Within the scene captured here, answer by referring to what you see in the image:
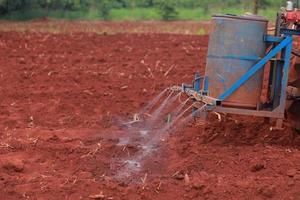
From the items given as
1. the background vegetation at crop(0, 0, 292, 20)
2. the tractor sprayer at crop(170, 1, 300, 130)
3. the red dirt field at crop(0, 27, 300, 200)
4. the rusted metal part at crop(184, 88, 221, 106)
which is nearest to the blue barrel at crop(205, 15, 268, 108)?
the tractor sprayer at crop(170, 1, 300, 130)

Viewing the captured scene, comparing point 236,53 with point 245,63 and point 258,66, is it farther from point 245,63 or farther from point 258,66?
point 258,66

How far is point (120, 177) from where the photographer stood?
6.89 m

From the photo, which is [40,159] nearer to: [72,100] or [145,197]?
[145,197]

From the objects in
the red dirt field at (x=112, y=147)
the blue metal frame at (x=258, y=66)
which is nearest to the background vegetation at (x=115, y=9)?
the red dirt field at (x=112, y=147)

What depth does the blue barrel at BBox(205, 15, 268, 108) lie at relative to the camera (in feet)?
25.4

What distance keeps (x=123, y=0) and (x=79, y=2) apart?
5314 millimetres

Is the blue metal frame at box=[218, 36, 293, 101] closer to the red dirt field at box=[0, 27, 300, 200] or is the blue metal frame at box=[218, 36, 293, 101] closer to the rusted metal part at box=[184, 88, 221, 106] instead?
the rusted metal part at box=[184, 88, 221, 106]

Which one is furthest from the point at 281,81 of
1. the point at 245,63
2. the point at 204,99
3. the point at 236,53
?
the point at 204,99

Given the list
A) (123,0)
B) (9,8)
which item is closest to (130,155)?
(9,8)

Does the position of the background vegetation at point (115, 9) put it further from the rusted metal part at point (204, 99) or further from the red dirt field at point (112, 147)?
the rusted metal part at point (204, 99)

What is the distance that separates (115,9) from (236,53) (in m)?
36.5

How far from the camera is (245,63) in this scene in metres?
7.79

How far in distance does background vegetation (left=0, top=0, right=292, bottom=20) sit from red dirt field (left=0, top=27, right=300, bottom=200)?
23.7 meters

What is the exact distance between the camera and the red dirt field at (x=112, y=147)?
6.41 metres
